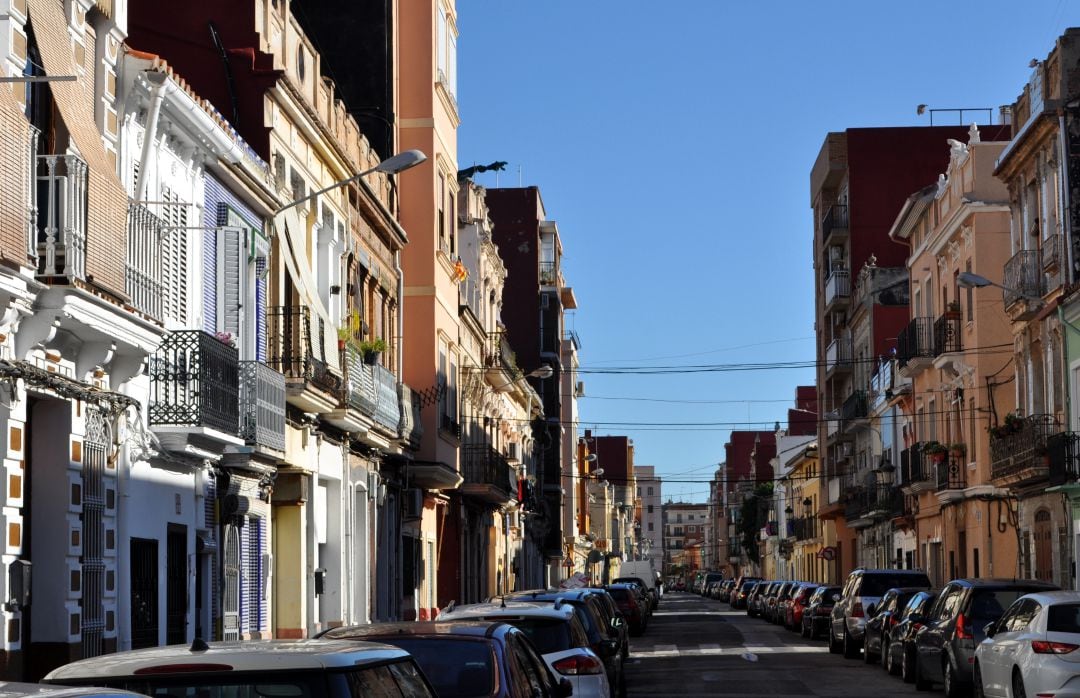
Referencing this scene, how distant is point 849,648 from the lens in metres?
33.0

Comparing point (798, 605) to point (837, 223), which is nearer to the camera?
point (798, 605)

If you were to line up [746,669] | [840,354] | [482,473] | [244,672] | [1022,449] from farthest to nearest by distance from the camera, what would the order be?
[840,354]
[482,473]
[1022,449]
[746,669]
[244,672]

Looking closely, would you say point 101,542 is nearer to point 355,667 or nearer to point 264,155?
point 264,155

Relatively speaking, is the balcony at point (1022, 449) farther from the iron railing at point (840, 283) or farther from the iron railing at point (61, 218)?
the iron railing at point (840, 283)

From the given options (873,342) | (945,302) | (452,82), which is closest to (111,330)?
(452,82)

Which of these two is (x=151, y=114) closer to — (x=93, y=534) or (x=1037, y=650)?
(x=93, y=534)

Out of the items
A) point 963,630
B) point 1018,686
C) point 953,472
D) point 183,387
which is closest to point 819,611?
point 953,472

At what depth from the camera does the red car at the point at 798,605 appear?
46.3 m

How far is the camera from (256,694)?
6.91 m

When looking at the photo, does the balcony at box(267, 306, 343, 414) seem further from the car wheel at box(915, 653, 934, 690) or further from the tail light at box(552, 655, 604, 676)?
the tail light at box(552, 655, 604, 676)

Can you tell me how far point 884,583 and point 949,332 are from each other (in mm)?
14430

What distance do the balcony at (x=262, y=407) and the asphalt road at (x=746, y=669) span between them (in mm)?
5763

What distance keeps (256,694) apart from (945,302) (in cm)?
4374

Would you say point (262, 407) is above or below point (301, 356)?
below
